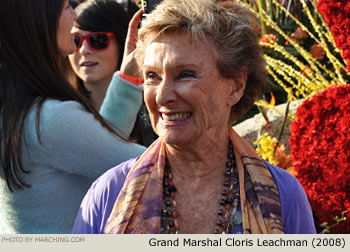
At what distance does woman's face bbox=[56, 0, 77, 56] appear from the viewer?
2.55m

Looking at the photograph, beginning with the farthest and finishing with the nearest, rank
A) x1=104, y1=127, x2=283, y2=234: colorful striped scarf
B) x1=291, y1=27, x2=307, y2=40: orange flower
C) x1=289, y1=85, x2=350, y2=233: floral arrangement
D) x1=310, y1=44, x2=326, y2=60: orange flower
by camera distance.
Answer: x1=291, y1=27, x2=307, y2=40: orange flower, x1=310, y1=44, x2=326, y2=60: orange flower, x1=289, y1=85, x2=350, y2=233: floral arrangement, x1=104, y1=127, x2=283, y2=234: colorful striped scarf

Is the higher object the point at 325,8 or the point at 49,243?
the point at 325,8

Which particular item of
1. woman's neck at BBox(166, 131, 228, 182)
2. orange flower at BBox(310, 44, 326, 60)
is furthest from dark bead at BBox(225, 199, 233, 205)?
orange flower at BBox(310, 44, 326, 60)

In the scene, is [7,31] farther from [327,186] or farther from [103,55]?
[327,186]

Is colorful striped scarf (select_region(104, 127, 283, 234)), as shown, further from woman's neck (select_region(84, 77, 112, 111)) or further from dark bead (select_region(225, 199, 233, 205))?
woman's neck (select_region(84, 77, 112, 111))

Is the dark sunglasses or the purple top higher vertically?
the dark sunglasses

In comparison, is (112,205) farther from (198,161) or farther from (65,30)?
(65,30)

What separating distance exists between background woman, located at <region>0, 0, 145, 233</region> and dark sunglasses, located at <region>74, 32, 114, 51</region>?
1220 millimetres

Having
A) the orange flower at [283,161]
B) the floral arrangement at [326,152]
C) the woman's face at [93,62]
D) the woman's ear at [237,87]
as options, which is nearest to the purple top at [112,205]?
the woman's ear at [237,87]

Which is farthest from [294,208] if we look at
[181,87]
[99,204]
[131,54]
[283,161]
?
[283,161]

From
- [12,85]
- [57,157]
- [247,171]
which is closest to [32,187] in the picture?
[57,157]

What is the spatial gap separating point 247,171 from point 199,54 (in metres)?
0.48

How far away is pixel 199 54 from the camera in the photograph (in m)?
2.04

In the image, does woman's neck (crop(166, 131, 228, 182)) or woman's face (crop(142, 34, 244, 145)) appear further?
woman's neck (crop(166, 131, 228, 182))
